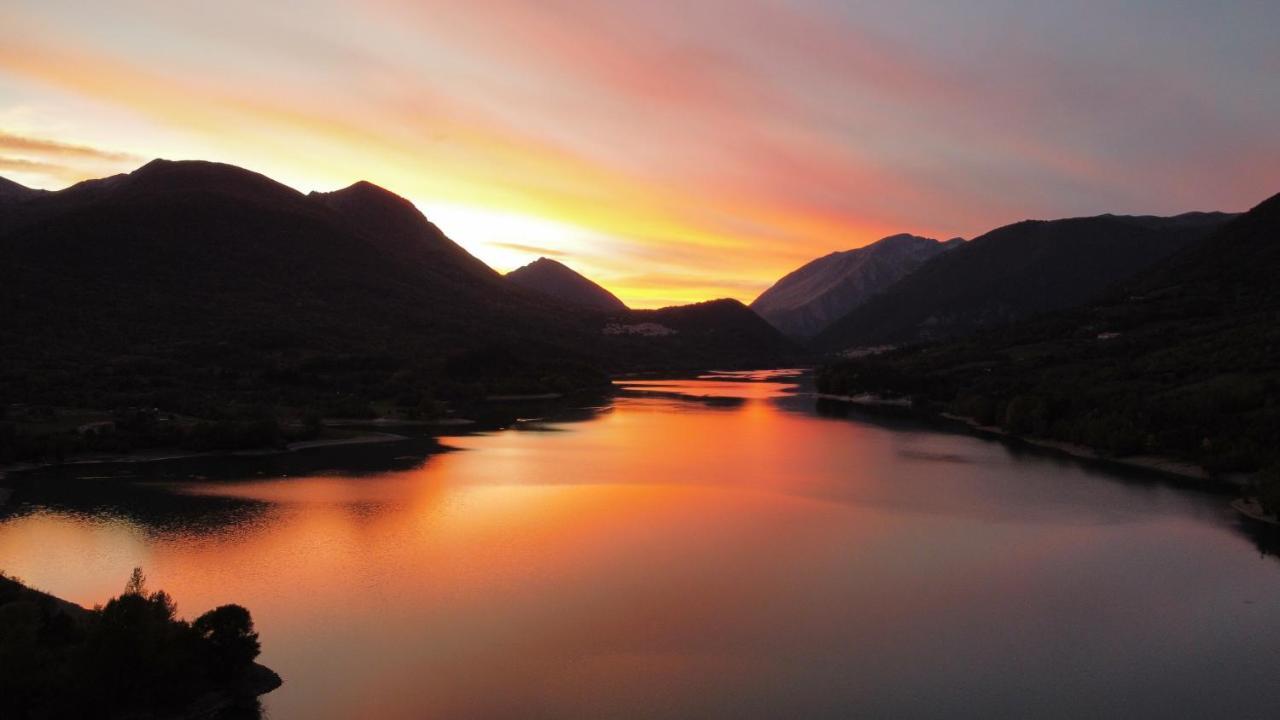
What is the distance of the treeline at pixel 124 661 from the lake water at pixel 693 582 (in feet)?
4.82

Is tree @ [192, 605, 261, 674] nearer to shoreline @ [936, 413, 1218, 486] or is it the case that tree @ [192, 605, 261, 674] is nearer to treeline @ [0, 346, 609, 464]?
treeline @ [0, 346, 609, 464]

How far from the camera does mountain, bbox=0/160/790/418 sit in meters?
87.8

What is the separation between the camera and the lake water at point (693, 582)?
2017 centimetres

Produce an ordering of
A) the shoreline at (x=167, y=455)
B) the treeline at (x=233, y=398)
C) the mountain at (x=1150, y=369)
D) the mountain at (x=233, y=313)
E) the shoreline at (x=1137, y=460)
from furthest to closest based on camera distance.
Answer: the mountain at (x=233, y=313)
the treeline at (x=233, y=398)
the mountain at (x=1150, y=369)
the shoreline at (x=1137, y=460)
the shoreline at (x=167, y=455)

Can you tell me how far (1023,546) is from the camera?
34.8 m

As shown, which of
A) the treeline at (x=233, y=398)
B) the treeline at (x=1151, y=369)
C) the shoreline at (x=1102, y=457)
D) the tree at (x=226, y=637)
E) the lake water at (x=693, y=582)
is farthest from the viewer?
the treeline at (x=233, y=398)

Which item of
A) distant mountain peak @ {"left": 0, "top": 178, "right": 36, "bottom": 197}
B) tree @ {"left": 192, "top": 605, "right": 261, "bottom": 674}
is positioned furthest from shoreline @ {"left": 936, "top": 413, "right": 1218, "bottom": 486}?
distant mountain peak @ {"left": 0, "top": 178, "right": 36, "bottom": 197}

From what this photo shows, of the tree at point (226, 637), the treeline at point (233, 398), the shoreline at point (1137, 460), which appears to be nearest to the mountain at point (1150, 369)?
the shoreline at point (1137, 460)

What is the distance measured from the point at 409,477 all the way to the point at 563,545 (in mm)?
20112

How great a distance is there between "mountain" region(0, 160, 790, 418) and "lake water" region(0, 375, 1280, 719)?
107 ft

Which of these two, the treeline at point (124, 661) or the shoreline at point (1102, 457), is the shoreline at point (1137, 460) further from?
the treeline at point (124, 661)

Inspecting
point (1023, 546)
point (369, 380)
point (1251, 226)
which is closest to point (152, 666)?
point (1023, 546)

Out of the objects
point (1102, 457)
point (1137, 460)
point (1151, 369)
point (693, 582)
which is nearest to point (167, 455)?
point (693, 582)

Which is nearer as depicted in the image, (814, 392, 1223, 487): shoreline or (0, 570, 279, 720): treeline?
(0, 570, 279, 720): treeline
